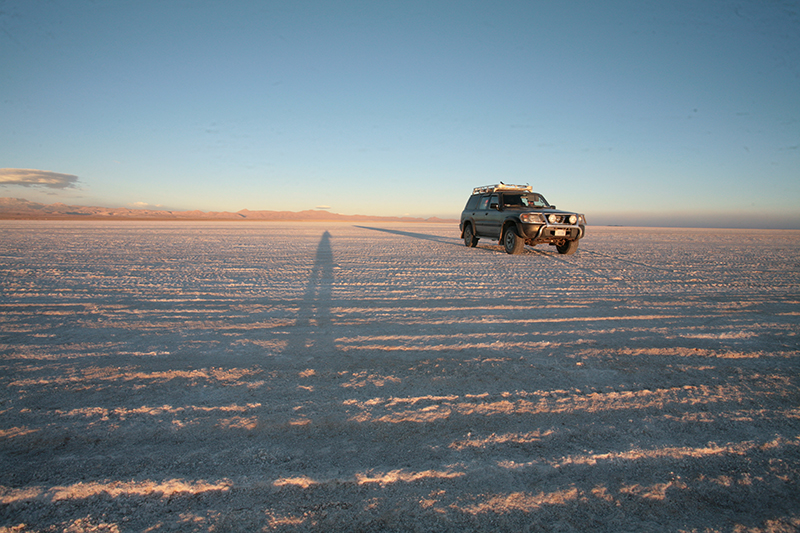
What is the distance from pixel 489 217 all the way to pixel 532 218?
81.3 inches

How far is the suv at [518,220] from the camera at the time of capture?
1091 cm

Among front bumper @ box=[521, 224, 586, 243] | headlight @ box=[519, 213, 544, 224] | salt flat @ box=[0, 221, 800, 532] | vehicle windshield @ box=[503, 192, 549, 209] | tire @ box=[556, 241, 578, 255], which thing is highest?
vehicle windshield @ box=[503, 192, 549, 209]

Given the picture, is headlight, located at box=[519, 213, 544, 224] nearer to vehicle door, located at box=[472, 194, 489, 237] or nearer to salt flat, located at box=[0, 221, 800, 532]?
vehicle door, located at box=[472, 194, 489, 237]

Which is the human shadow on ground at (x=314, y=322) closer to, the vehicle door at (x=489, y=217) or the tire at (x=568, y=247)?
the vehicle door at (x=489, y=217)

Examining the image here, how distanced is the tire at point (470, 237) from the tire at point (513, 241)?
7.11 feet

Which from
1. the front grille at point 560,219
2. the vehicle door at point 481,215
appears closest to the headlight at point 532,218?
the front grille at point 560,219

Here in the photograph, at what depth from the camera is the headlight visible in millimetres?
10812

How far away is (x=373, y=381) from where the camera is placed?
2893mm

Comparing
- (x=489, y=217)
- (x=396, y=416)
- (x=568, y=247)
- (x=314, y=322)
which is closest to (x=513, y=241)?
(x=489, y=217)

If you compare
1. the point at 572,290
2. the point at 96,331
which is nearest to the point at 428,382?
the point at 96,331

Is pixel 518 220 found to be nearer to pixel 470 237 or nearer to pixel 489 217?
pixel 489 217

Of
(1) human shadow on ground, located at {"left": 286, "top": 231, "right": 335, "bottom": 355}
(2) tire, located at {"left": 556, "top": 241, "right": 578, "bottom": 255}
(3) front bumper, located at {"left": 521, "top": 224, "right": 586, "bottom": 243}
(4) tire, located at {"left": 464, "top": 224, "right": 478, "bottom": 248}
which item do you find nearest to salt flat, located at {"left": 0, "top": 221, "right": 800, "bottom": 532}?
(1) human shadow on ground, located at {"left": 286, "top": 231, "right": 335, "bottom": 355}

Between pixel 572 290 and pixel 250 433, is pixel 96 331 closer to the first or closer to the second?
pixel 250 433

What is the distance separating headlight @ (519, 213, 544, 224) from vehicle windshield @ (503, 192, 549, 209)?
119cm
